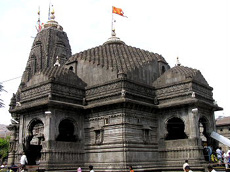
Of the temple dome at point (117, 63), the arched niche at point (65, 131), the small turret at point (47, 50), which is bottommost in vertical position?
the arched niche at point (65, 131)

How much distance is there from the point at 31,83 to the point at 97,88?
5.58 m

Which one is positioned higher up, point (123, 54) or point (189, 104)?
point (123, 54)

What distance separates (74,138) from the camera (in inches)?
909

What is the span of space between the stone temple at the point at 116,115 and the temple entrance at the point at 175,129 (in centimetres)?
8

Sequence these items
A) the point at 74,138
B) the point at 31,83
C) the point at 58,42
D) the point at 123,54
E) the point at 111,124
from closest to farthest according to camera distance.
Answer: the point at 111,124 < the point at 74,138 < the point at 31,83 < the point at 123,54 < the point at 58,42

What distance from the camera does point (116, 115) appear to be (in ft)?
71.0

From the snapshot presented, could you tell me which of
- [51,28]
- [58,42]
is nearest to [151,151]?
[58,42]

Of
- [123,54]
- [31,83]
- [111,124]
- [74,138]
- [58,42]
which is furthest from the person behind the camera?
[58,42]

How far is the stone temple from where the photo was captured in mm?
21000

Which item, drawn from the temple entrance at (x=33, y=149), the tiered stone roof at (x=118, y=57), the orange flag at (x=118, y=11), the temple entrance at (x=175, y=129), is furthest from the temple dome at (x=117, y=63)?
the temple entrance at (x=33, y=149)

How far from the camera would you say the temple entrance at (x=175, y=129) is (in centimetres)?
2464

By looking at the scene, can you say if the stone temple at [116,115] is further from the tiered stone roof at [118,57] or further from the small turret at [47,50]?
the small turret at [47,50]

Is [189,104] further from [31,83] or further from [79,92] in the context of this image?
[31,83]

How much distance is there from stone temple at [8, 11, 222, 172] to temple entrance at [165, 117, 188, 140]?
0.08 m
